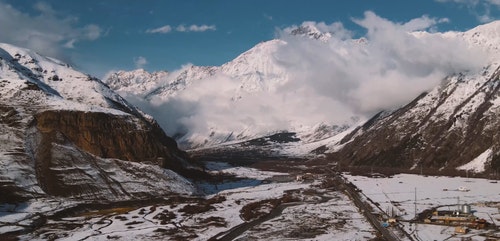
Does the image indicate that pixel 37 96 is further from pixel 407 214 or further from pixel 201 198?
pixel 407 214

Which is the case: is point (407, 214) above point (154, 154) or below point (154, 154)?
below

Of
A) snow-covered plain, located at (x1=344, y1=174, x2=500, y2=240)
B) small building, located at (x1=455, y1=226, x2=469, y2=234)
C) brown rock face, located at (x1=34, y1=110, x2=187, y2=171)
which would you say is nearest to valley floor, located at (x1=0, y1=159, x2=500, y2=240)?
snow-covered plain, located at (x1=344, y1=174, x2=500, y2=240)

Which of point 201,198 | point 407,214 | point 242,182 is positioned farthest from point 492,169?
point 201,198

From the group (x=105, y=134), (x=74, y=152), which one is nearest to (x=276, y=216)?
(x=74, y=152)

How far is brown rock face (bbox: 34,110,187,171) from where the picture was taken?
441 ft

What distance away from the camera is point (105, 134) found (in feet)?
458

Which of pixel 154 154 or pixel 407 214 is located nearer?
pixel 407 214

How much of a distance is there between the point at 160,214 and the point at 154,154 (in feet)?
140

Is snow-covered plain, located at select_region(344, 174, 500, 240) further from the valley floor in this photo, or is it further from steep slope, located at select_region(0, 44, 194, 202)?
steep slope, located at select_region(0, 44, 194, 202)

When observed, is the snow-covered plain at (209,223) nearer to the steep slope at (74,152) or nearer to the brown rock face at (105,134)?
the steep slope at (74,152)

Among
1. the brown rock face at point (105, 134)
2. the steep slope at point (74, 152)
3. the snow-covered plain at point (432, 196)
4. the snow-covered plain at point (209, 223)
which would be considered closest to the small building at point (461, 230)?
the snow-covered plain at point (432, 196)

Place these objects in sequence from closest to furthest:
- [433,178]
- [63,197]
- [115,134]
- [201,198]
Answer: [63,197], [201,198], [115,134], [433,178]

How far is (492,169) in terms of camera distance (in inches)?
7426

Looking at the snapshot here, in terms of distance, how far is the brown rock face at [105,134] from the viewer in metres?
134
